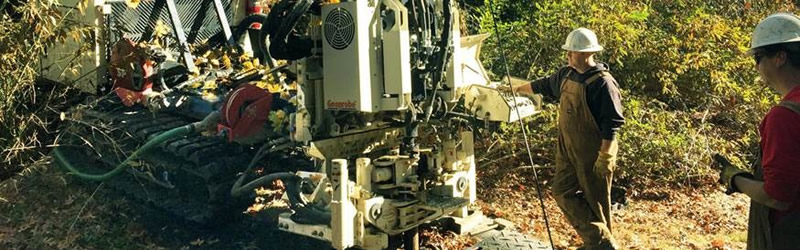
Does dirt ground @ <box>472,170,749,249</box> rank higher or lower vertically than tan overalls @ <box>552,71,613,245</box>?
lower

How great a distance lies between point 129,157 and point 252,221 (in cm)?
117

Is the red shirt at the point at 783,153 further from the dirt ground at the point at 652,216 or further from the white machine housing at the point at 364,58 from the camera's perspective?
the dirt ground at the point at 652,216

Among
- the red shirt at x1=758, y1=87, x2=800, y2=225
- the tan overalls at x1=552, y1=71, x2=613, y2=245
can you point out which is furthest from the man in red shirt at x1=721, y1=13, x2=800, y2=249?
the tan overalls at x1=552, y1=71, x2=613, y2=245

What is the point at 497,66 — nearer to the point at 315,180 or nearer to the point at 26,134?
the point at 315,180

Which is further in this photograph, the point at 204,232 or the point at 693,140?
the point at 693,140

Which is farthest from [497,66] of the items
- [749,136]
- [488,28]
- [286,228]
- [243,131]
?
[286,228]

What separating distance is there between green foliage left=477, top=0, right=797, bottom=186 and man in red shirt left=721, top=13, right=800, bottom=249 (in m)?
4.33

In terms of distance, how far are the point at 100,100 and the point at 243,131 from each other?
6.85 ft

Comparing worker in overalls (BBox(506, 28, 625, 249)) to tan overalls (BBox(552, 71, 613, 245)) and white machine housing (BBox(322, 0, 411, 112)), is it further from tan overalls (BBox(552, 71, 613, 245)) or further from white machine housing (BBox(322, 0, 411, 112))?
white machine housing (BBox(322, 0, 411, 112))

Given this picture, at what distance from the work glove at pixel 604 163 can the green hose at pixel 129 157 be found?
292 cm

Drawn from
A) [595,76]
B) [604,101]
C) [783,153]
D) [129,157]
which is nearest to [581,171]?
[604,101]

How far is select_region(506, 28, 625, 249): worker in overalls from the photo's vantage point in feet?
16.3

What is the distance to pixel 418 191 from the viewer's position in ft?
15.8

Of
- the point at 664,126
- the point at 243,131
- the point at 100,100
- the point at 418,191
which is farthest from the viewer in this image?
the point at 664,126
